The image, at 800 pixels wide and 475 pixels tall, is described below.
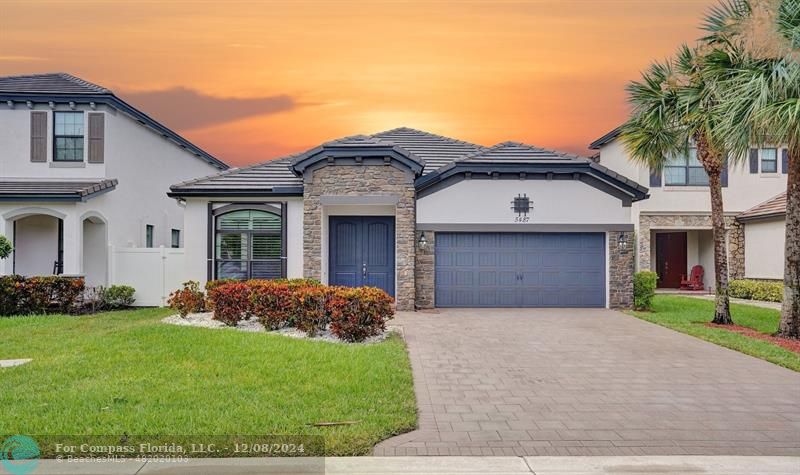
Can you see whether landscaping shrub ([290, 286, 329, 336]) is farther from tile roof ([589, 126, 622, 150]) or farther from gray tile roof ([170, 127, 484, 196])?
tile roof ([589, 126, 622, 150])

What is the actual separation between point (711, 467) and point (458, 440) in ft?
7.47

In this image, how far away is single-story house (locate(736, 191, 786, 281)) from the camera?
21578 millimetres

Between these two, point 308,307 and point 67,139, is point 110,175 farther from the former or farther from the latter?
point 308,307

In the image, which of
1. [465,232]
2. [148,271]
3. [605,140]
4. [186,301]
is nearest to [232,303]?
[186,301]

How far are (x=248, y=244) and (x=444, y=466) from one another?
13323mm

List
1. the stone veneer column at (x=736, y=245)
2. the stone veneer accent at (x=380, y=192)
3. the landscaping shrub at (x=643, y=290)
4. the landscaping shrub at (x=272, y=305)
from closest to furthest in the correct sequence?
the landscaping shrub at (x=272, y=305) → the stone veneer accent at (x=380, y=192) → the landscaping shrub at (x=643, y=290) → the stone veneer column at (x=736, y=245)

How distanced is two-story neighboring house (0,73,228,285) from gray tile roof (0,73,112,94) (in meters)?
0.03

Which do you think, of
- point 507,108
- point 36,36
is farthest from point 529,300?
point 36,36

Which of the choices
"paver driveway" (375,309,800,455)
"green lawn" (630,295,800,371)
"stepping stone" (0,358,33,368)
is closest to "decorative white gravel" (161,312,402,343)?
"paver driveway" (375,309,800,455)

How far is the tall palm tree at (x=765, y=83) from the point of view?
11070 mm

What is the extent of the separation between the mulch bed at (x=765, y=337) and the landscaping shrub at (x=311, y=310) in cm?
902

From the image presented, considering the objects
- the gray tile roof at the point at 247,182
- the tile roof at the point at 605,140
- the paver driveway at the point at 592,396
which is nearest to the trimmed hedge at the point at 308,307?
the paver driveway at the point at 592,396

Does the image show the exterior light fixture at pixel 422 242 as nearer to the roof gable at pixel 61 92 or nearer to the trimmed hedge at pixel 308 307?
the trimmed hedge at pixel 308 307

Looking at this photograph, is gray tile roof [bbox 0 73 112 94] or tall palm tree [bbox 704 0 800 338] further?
gray tile roof [bbox 0 73 112 94]
